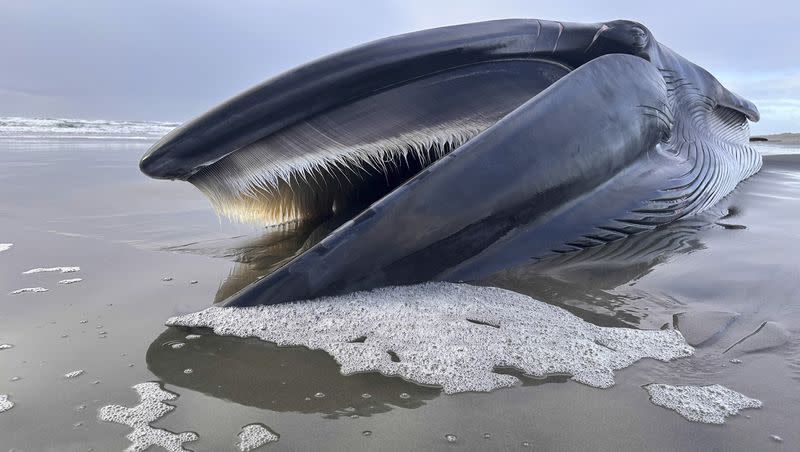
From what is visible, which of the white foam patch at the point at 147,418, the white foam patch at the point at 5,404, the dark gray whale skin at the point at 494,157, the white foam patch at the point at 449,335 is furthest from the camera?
the dark gray whale skin at the point at 494,157

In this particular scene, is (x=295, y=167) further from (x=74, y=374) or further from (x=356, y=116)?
(x=74, y=374)

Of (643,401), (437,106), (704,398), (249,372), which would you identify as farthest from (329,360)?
(437,106)

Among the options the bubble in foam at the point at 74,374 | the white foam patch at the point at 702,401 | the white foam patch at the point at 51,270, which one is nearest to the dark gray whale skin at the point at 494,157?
the bubble in foam at the point at 74,374

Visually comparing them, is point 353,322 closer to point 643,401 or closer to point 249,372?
point 249,372

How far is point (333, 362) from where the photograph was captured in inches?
80.4

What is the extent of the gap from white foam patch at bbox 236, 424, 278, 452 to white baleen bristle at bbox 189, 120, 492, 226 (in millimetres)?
1639

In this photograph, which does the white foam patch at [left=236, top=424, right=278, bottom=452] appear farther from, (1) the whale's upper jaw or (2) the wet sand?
(1) the whale's upper jaw

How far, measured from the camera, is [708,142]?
15.7 ft

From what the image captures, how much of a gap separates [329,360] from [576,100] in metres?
1.96

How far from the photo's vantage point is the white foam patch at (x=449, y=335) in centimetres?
200

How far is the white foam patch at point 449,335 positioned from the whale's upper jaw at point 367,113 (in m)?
0.85

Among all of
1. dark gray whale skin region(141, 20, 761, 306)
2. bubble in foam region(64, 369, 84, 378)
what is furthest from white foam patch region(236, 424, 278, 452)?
dark gray whale skin region(141, 20, 761, 306)

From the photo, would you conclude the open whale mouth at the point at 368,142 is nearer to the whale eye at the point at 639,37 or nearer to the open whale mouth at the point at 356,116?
the open whale mouth at the point at 356,116

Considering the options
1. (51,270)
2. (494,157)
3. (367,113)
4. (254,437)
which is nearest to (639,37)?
(494,157)
